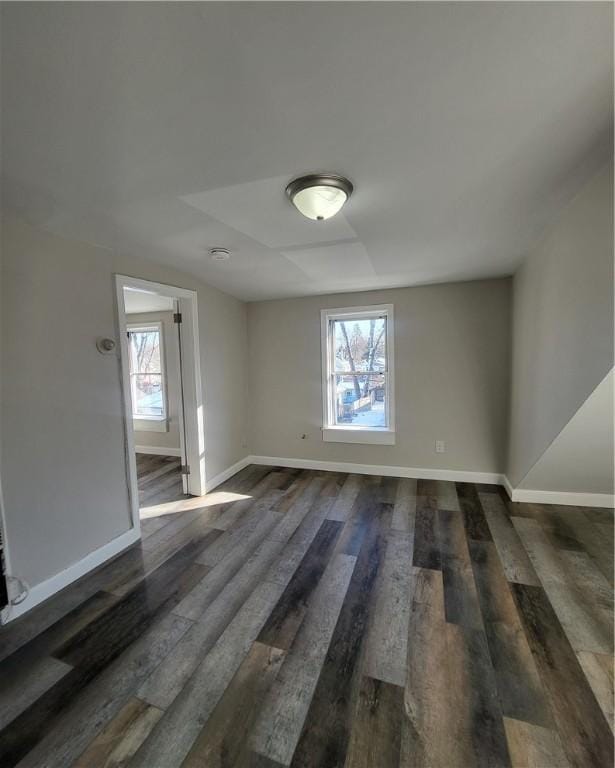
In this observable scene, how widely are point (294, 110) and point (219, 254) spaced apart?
1.53m

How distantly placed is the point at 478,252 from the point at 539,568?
234 centimetres

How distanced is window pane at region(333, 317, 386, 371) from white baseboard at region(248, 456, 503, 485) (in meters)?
1.21

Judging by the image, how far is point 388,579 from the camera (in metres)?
2.11

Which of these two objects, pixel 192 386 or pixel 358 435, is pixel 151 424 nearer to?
pixel 192 386

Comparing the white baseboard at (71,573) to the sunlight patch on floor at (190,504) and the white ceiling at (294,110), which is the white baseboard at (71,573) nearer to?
the sunlight patch on floor at (190,504)

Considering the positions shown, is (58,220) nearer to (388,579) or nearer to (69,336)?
(69,336)

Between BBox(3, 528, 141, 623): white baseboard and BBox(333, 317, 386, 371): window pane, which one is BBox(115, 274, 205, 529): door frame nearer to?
BBox(3, 528, 141, 623): white baseboard

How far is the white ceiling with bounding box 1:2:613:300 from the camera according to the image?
2.75 feet

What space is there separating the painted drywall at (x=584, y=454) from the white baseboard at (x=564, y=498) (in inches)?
2.1

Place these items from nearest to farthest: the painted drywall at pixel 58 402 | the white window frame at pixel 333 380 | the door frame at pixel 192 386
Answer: the painted drywall at pixel 58 402 → the door frame at pixel 192 386 → the white window frame at pixel 333 380

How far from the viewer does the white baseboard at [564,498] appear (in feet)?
9.78

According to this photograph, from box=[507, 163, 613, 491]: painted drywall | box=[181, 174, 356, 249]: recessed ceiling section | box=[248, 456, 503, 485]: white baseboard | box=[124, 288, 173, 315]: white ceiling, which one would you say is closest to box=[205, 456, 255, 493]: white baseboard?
box=[248, 456, 503, 485]: white baseboard

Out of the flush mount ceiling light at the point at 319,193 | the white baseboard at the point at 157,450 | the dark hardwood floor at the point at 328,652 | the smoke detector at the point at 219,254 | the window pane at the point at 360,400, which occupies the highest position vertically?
the smoke detector at the point at 219,254

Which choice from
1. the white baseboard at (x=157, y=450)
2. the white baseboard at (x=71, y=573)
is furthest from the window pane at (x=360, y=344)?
the white baseboard at (x=157, y=450)
